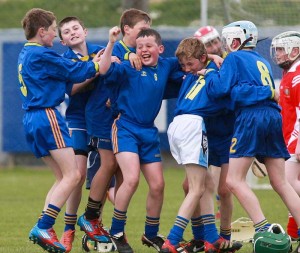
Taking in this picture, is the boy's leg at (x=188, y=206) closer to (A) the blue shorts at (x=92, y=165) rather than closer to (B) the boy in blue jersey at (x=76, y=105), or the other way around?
(B) the boy in blue jersey at (x=76, y=105)

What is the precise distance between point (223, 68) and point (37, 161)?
33.3 ft

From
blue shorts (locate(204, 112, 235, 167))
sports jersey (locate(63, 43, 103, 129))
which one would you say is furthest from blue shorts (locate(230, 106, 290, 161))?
sports jersey (locate(63, 43, 103, 129))

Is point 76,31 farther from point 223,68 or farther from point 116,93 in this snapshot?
point 223,68

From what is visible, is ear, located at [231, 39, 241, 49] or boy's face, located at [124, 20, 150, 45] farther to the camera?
boy's face, located at [124, 20, 150, 45]

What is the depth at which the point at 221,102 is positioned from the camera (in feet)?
26.5

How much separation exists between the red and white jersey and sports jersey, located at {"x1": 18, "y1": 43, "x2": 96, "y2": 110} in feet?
6.19

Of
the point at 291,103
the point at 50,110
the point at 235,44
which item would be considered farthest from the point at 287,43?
the point at 50,110

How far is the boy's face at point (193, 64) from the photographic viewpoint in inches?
323

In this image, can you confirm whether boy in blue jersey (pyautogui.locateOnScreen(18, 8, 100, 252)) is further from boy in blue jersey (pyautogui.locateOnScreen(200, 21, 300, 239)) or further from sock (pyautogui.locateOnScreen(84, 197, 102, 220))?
boy in blue jersey (pyautogui.locateOnScreen(200, 21, 300, 239))

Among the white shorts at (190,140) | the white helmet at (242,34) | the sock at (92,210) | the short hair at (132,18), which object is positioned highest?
the short hair at (132,18)

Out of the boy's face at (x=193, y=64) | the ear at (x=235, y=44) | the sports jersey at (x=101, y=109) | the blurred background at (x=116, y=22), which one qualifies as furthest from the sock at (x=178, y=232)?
the blurred background at (x=116, y=22)

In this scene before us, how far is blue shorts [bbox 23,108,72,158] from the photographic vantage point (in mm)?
7926

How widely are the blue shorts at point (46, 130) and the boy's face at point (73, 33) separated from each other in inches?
32.0

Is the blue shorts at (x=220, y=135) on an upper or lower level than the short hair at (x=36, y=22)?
lower
